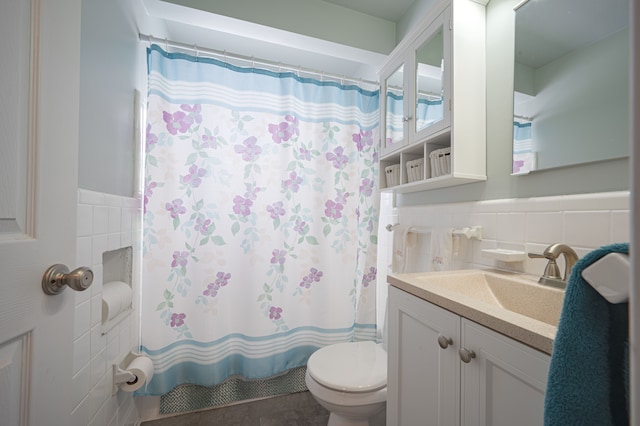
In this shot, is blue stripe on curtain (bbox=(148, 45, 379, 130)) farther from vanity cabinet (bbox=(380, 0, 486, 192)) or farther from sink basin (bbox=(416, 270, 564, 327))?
sink basin (bbox=(416, 270, 564, 327))

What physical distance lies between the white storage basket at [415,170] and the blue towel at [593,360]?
40.7 inches

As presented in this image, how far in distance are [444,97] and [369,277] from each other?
1162 mm

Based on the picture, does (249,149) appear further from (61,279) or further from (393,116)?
(61,279)

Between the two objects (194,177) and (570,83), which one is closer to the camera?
(570,83)

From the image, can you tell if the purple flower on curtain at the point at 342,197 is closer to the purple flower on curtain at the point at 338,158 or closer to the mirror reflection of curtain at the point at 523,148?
the purple flower on curtain at the point at 338,158

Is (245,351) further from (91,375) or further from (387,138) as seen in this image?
(387,138)

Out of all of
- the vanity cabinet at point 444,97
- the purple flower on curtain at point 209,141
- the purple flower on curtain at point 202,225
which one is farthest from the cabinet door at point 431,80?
the purple flower on curtain at point 202,225

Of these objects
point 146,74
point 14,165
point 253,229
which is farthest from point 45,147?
point 146,74

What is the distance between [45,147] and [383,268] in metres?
1.75

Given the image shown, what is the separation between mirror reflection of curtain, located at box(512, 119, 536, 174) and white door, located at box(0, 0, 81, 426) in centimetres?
136

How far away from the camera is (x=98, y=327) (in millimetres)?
1087

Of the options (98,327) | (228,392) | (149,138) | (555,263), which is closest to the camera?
(555,263)

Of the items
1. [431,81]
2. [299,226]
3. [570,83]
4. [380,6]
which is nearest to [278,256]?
[299,226]

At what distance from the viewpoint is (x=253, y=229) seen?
65.7 inches
